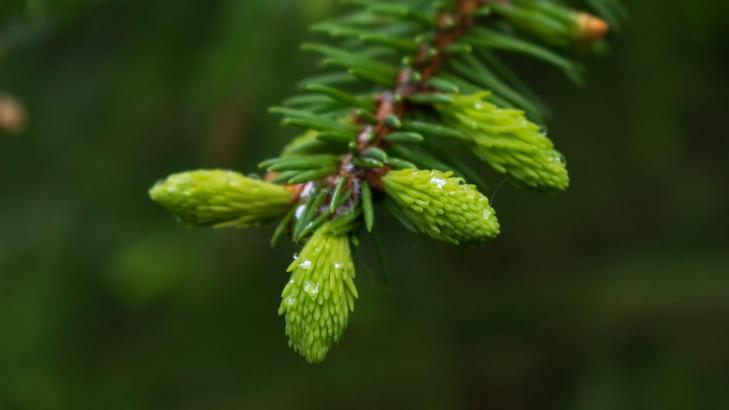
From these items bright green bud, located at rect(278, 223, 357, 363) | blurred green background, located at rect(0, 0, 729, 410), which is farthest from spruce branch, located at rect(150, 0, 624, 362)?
blurred green background, located at rect(0, 0, 729, 410)

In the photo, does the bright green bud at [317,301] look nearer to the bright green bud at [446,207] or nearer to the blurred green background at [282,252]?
the bright green bud at [446,207]

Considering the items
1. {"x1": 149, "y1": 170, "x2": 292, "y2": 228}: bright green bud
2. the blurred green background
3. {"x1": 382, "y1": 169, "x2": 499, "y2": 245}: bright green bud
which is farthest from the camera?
the blurred green background

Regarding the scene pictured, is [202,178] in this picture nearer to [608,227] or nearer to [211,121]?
[211,121]

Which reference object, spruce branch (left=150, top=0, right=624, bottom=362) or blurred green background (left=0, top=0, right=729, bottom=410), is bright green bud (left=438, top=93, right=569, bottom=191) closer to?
spruce branch (left=150, top=0, right=624, bottom=362)

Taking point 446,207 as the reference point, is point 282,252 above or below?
below

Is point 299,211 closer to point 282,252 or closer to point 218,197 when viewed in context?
point 218,197

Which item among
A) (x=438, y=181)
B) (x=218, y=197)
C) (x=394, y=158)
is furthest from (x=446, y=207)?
(x=218, y=197)
